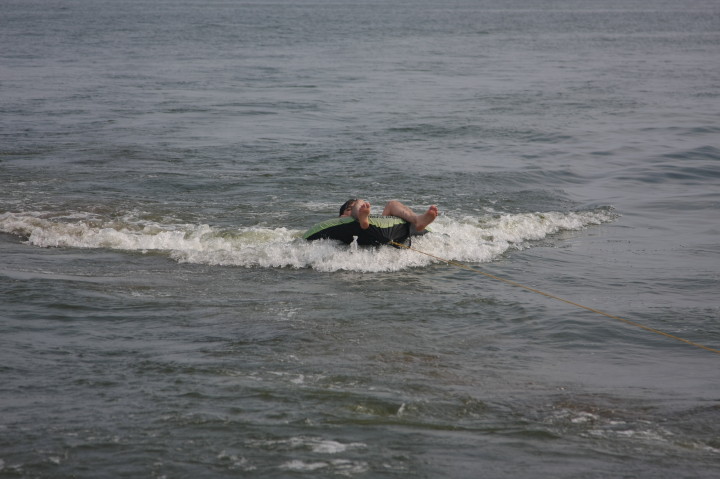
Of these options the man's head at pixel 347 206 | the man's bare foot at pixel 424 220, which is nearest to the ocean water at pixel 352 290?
the man's bare foot at pixel 424 220

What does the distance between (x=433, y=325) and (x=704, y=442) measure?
9.48 feet

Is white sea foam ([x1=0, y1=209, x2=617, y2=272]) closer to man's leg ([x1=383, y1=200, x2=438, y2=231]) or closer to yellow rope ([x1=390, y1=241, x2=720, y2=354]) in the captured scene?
yellow rope ([x1=390, y1=241, x2=720, y2=354])

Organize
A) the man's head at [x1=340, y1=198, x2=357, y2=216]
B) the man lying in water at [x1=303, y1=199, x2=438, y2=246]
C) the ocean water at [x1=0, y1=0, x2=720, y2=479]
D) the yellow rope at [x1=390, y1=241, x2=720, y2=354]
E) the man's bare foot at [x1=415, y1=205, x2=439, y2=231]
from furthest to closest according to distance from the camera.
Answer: the man's head at [x1=340, y1=198, x2=357, y2=216] → the man lying in water at [x1=303, y1=199, x2=438, y2=246] → the man's bare foot at [x1=415, y1=205, x2=439, y2=231] → the yellow rope at [x1=390, y1=241, x2=720, y2=354] → the ocean water at [x1=0, y1=0, x2=720, y2=479]

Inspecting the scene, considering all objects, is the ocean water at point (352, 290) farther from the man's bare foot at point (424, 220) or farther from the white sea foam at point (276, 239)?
the man's bare foot at point (424, 220)

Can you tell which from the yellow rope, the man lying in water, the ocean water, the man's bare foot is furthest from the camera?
the man lying in water

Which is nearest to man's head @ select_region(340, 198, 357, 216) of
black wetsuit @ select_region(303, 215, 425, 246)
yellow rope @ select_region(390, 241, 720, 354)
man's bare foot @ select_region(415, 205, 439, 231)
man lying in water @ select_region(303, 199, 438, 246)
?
man lying in water @ select_region(303, 199, 438, 246)

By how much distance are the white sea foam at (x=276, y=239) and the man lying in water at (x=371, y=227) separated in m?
0.12

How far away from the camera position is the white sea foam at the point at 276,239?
33.3ft

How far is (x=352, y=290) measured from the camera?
9078 mm

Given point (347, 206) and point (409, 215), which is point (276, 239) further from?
point (409, 215)

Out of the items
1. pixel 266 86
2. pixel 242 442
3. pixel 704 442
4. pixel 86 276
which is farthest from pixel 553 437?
pixel 266 86

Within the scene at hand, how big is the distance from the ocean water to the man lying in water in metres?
0.16

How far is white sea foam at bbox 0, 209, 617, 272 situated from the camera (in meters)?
10.2

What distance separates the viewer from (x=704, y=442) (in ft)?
17.9
